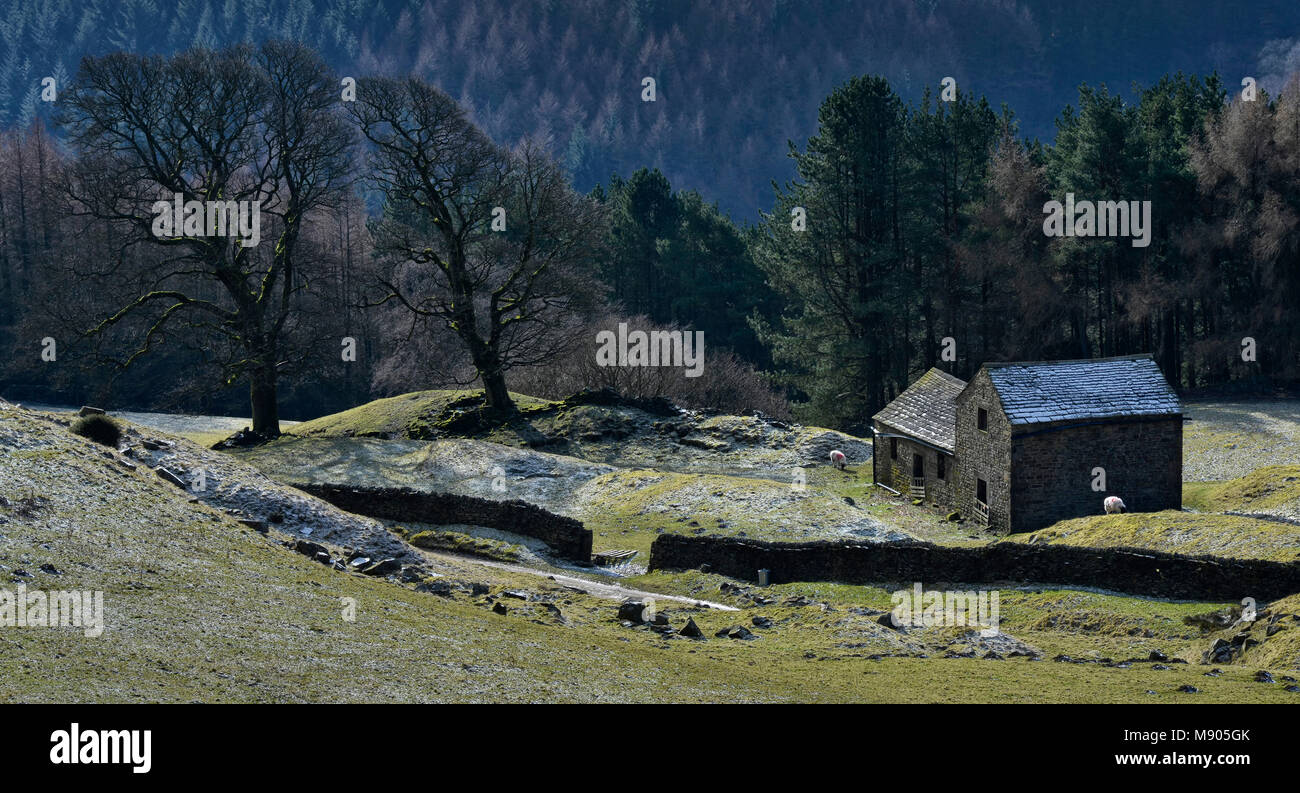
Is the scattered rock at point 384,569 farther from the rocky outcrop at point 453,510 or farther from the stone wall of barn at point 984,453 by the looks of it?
the stone wall of barn at point 984,453

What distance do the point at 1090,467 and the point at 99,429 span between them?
1243 inches

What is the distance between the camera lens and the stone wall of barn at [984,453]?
4050 cm

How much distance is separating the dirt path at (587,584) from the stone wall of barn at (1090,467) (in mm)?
15364

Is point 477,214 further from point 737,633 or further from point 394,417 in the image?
point 737,633

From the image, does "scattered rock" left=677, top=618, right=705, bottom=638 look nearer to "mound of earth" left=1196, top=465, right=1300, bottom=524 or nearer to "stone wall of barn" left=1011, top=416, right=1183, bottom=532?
"stone wall of barn" left=1011, top=416, right=1183, bottom=532

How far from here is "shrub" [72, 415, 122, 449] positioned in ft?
98.5

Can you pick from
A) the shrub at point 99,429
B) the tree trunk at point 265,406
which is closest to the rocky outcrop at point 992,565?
the shrub at point 99,429

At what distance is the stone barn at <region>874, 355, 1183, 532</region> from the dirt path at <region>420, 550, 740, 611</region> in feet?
50.4

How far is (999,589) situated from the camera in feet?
98.0

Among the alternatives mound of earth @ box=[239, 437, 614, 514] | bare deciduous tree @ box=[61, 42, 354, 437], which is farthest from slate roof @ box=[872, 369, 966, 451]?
bare deciduous tree @ box=[61, 42, 354, 437]

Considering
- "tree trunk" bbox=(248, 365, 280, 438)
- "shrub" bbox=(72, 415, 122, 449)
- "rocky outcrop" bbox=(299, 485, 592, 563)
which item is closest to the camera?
"shrub" bbox=(72, 415, 122, 449)

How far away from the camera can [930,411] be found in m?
49.0

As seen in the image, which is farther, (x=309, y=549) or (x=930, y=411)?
(x=930, y=411)

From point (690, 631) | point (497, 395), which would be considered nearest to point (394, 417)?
point (497, 395)
